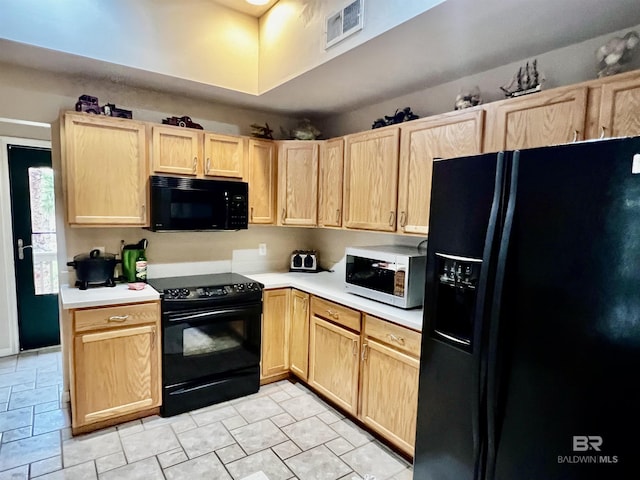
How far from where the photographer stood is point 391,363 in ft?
Result: 7.42

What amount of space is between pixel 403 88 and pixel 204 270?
229 cm

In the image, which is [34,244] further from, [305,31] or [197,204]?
[305,31]

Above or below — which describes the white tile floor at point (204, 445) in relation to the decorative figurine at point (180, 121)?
below

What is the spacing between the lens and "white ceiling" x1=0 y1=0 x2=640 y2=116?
1.64m

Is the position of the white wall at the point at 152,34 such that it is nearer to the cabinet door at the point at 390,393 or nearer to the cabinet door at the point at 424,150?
the cabinet door at the point at 424,150

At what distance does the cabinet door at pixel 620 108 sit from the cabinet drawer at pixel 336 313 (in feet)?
5.51

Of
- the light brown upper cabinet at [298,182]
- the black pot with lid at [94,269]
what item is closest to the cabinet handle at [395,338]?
the light brown upper cabinet at [298,182]

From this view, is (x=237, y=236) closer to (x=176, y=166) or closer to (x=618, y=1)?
(x=176, y=166)

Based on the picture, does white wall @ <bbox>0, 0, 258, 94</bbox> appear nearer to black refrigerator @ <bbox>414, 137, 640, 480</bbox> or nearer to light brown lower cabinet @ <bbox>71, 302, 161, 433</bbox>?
light brown lower cabinet @ <bbox>71, 302, 161, 433</bbox>

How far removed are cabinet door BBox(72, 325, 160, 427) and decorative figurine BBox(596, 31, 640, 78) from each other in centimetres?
301

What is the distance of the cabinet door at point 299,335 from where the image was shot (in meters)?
3.03

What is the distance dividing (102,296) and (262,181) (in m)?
1.55

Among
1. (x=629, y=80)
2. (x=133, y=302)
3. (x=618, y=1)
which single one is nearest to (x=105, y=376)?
(x=133, y=302)

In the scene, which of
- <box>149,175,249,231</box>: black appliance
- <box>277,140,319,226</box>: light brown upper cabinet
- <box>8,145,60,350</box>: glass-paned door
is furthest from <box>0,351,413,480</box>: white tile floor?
<box>277,140,319,226</box>: light brown upper cabinet
